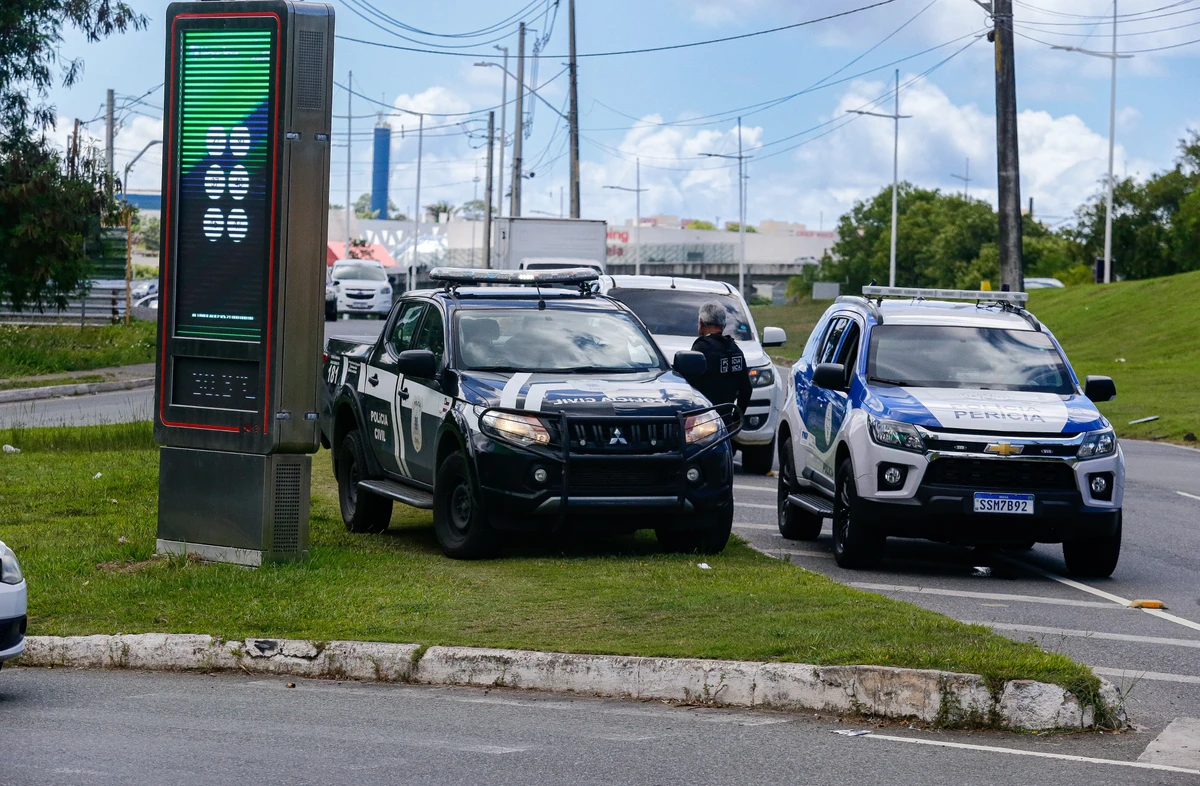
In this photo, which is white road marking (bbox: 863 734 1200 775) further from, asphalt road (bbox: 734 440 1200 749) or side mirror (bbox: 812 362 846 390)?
side mirror (bbox: 812 362 846 390)

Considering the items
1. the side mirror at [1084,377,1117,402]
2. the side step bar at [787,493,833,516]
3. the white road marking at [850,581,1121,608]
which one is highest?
the side mirror at [1084,377,1117,402]

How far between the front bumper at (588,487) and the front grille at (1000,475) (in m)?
1.56

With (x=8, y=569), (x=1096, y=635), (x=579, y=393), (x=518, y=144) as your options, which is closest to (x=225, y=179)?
(x=579, y=393)

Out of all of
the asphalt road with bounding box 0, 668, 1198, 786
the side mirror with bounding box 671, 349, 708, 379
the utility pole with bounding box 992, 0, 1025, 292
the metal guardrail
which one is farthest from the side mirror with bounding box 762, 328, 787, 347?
the metal guardrail

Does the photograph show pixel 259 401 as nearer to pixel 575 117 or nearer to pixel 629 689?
pixel 629 689

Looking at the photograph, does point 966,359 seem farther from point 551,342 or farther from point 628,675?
point 628,675

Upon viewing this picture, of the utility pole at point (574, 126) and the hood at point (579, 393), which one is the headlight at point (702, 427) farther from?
the utility pole at point (574, 126)

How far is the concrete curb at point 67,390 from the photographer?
91.7ft

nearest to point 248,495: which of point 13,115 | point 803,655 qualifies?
point 803,655

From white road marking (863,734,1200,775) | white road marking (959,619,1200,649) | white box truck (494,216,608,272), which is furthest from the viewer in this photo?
white box truck (494,216,608,272)

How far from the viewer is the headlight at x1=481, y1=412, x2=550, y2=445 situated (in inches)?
413

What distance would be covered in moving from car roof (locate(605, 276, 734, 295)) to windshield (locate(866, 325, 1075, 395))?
6.76m

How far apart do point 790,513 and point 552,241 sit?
80.5ft

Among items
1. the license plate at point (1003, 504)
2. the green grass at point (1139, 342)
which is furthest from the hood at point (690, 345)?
the green grass at point (1139, 342)
